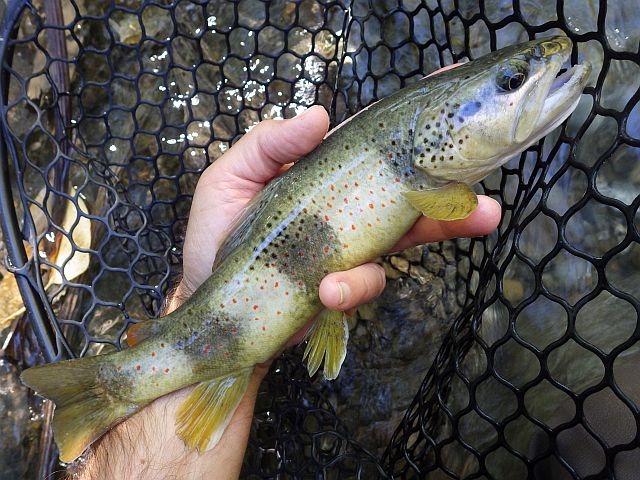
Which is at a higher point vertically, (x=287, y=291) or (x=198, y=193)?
(x=198, y=193)

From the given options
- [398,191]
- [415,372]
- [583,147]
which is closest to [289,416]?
[415,372]

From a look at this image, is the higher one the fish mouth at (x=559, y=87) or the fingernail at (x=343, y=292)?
the fish mouth at (x=559, y=87)

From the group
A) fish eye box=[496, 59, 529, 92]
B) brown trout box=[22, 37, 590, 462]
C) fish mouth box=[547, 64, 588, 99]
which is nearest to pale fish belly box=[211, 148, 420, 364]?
brown trout box=[22, 37, 590, 462]

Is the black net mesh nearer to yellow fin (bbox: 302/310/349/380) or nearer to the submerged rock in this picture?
the submerged rock

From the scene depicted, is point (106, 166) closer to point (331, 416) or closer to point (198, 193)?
point (198, 193)

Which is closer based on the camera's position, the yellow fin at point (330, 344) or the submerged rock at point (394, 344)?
the yellow fin at point (330, 344)

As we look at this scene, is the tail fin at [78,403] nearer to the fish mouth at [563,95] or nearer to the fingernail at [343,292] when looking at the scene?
the fingernail at [343,292]

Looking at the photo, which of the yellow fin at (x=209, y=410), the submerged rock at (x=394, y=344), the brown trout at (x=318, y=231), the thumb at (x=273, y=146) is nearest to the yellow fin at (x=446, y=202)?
the brown trout at (x=318, y=231)
